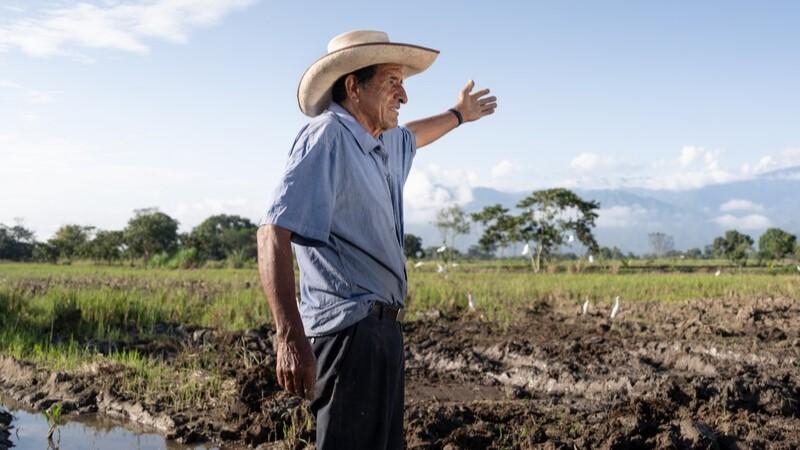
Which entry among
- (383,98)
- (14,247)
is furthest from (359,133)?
(14,247)

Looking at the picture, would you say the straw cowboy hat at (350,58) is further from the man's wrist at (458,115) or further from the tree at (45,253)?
the tree at (45,253)

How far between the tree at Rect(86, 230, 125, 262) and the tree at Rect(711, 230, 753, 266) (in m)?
22.6

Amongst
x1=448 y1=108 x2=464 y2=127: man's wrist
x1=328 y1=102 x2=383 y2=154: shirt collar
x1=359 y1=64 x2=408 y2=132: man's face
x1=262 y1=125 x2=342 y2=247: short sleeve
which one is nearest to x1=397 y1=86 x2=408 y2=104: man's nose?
x1=359 y1=64 x2=408 y2=132: man's face

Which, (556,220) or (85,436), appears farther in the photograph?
(556,220)

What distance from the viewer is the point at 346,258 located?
2.59 metres

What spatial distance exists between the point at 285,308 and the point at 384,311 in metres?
0.38

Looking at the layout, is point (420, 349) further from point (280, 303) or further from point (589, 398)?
point (280, 303)

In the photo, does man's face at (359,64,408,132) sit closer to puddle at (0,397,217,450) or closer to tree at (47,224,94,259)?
puddle at (0,397,217,450)

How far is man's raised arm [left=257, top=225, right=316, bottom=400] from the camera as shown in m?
2.38

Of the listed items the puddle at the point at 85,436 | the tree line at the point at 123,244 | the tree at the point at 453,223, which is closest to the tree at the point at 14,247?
the tree line at the point at 123,244

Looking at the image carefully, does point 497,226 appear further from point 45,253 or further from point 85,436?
point 85,436

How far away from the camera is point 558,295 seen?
12672 mm

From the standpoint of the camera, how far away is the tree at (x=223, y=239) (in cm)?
3409

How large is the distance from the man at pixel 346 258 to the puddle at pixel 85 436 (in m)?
2.58
